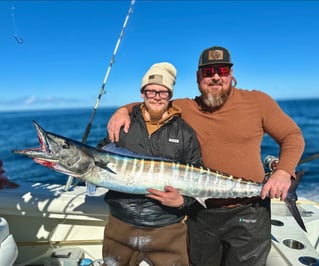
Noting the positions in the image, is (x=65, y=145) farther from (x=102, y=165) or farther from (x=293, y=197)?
(x=293, y=197)

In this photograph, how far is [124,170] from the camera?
2514 mm

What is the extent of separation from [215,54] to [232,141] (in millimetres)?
826

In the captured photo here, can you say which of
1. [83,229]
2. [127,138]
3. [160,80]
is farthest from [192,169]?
[83,229]

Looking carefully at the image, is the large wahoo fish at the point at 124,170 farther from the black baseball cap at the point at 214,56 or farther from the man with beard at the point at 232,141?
the black baseball cap at the point at 214,56

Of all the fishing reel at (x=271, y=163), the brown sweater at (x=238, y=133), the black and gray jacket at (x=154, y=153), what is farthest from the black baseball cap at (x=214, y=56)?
the fishing reel at (x=271, y=163)

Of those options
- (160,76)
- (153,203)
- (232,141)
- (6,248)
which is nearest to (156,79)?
(160,76)

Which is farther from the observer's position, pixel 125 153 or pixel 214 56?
pixel 214 56

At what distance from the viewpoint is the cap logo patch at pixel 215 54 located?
2797 mm

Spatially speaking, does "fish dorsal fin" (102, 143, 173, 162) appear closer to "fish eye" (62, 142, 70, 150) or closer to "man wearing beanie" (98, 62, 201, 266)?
"man wearing beanie" (98, 62, 201, 266)

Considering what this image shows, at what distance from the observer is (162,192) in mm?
2490

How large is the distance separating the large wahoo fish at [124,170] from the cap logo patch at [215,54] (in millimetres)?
1028

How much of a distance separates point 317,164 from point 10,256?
A: 577 inches

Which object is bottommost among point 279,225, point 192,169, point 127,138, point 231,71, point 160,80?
point 279,225

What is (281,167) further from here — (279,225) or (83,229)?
(83,229)
